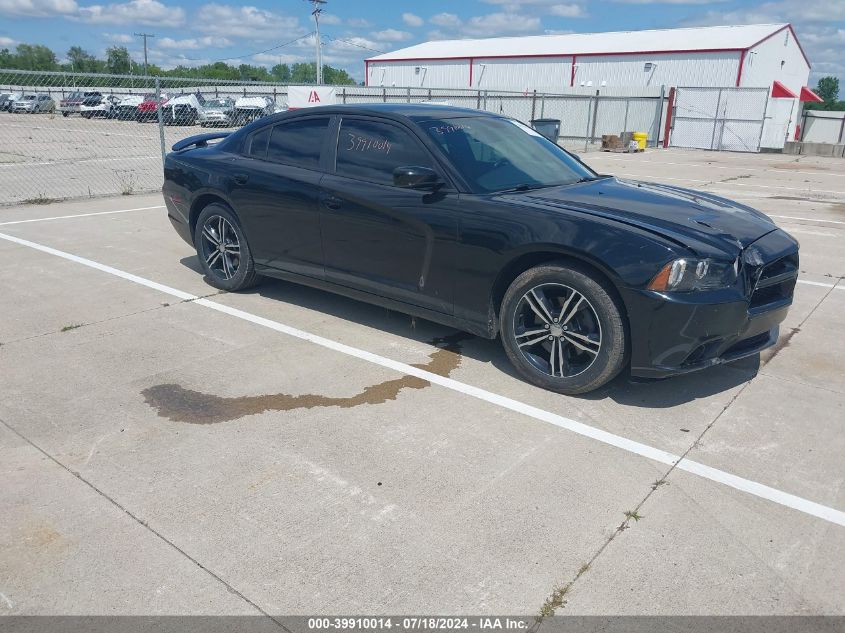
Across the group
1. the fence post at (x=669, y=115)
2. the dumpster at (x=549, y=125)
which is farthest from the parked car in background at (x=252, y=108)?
the fence post at (x=669, y=115)

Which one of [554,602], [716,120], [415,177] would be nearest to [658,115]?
[716,120]

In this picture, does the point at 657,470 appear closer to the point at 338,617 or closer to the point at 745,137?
the point at 338,617

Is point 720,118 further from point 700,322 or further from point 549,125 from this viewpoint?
point 700,322

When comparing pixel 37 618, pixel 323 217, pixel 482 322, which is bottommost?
pixel 37 618

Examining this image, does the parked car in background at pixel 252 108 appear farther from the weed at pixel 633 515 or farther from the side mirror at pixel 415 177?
the weed at pixel 633 515

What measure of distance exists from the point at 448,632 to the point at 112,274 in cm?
552

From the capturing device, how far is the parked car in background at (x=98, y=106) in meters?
34.2

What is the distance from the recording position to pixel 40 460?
3.41m

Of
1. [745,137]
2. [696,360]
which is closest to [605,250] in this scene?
[696,360]

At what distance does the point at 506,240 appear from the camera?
13.7ft

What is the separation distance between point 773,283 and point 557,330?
1.32 m

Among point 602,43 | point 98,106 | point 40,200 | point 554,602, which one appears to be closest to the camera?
point 554,602

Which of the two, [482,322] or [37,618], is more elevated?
[482,322]

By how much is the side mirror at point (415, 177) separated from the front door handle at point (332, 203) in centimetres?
67
